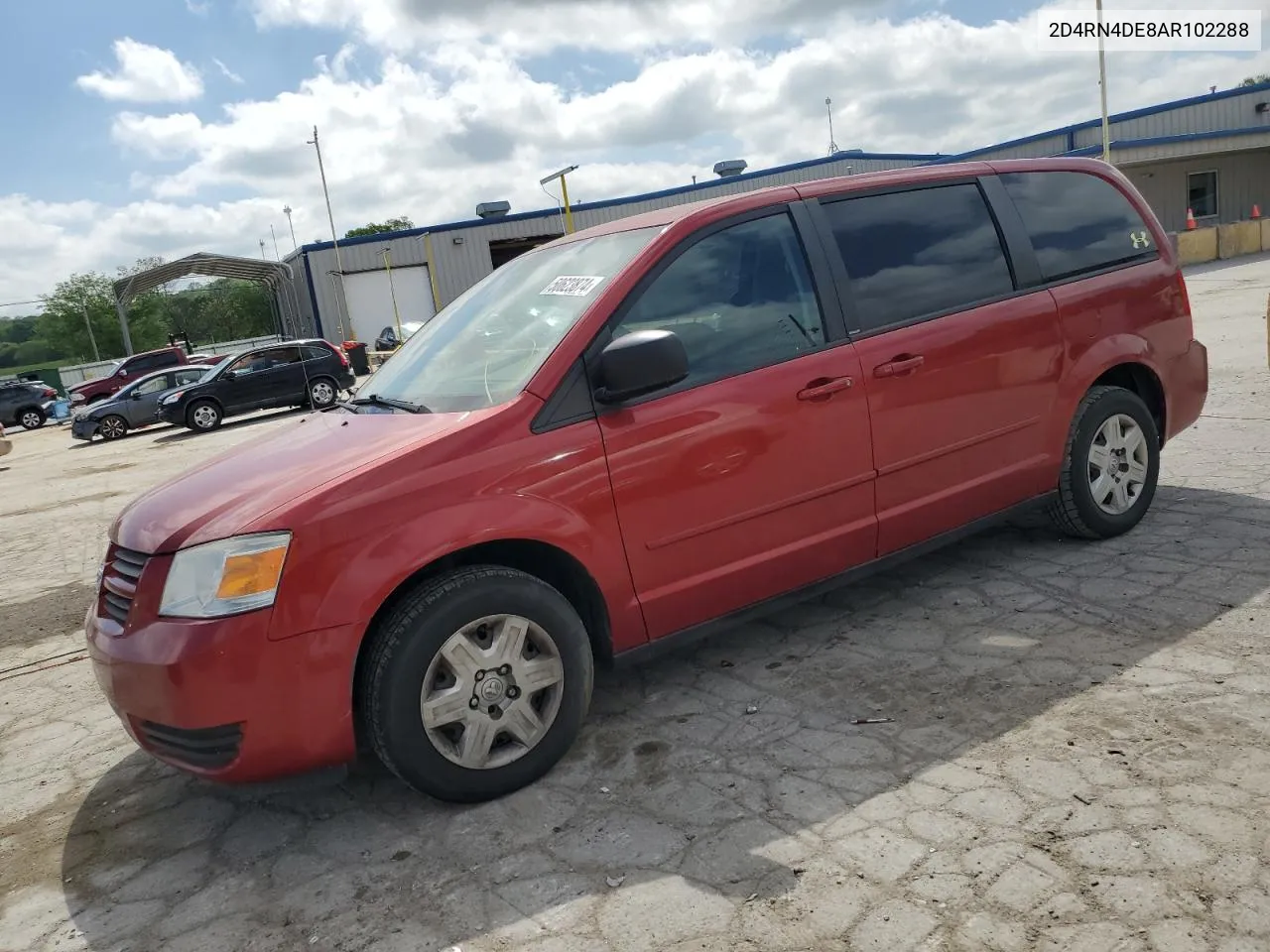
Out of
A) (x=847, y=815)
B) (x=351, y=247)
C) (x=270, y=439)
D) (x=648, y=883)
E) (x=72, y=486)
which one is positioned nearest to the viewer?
(x=648, y=883)

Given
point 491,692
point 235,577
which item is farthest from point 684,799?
point 235,577

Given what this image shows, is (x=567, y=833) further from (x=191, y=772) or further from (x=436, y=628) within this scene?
(x=191, y=772)

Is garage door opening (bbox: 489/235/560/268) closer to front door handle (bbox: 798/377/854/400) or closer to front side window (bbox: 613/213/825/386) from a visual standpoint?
front side window (bbox: 613/213/825/386)

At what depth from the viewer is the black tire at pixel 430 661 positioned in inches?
111

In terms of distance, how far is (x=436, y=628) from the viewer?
2.85 m

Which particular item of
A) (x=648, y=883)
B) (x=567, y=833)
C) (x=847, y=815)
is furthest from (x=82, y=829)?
(x=847, y=815)

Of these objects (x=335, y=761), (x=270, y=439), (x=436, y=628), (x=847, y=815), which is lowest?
(x=847, y=815)

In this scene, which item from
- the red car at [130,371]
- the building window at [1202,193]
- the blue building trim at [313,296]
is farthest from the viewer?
the blue building trim at [313,296]

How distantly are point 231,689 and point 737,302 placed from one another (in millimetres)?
2160

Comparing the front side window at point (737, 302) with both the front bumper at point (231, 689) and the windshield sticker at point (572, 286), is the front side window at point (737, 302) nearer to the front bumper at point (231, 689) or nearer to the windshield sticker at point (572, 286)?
the windshield sticker at point (572, 286)

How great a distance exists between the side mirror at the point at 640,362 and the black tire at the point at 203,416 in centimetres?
1870

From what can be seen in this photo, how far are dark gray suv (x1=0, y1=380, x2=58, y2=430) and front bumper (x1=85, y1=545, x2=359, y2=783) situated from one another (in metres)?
32.9

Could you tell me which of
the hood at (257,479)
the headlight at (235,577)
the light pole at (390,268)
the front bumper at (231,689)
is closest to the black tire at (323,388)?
the light pole at (390,268)

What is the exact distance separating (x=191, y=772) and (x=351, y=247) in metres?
38.5
